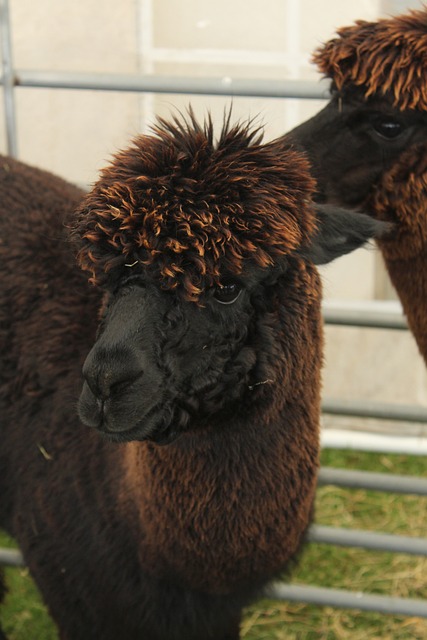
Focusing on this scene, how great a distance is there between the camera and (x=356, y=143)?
2.58 m

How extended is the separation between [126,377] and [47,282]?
3.05ft

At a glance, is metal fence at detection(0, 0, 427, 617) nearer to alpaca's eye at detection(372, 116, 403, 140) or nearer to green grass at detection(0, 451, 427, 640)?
green grass at detection(0, 451, 427, 640)

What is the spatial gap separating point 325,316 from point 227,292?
1329 millimetres

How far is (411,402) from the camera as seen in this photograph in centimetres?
502

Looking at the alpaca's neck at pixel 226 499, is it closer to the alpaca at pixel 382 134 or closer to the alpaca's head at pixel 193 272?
the alpaca's head at pixel 193 272

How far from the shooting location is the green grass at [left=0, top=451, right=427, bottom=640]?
3.45m

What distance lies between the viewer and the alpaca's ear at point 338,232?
6.93ft

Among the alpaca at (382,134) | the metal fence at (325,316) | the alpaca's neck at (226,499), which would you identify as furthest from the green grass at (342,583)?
the alpaca at (382,134)

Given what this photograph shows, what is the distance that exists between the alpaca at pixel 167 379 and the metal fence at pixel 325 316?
17.5 inches

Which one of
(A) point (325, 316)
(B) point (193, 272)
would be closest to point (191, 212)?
(B) point (193, 272)

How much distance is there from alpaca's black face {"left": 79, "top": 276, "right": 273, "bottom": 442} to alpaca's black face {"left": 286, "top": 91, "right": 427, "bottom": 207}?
0.65m

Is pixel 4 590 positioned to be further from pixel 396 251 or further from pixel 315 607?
pixel 396 251

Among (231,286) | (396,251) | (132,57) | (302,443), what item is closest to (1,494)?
(302,443)

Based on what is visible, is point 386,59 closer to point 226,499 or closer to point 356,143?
point 356,143
